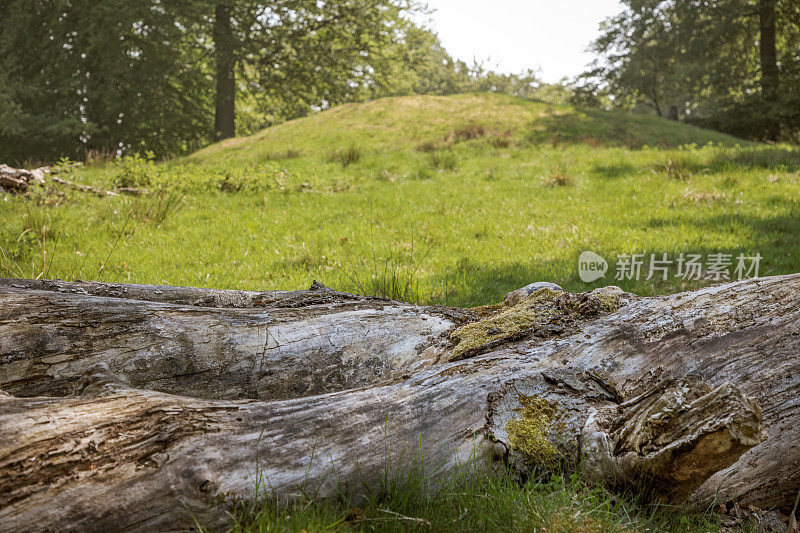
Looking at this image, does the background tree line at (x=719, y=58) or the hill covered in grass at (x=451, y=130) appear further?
the background tree line at (x=719, y=58)

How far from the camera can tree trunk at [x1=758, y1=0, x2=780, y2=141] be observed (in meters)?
21.9

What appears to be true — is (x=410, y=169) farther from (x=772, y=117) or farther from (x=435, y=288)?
(x=772, y=117)

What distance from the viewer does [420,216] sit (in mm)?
9766

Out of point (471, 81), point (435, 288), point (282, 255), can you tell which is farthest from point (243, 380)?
point (471, 81)

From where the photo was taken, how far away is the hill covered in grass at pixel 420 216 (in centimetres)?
678

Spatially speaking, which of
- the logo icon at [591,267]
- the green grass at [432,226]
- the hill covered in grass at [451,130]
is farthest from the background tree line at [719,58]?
the logo icon at [591,267]

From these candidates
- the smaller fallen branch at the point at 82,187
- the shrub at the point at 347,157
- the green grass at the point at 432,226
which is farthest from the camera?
the shrub at the point at 347,157

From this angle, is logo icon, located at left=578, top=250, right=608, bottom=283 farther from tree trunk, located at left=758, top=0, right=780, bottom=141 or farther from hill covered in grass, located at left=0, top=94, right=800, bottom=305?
tree trunk, located at left=758, top=0, right=780, bottom=141

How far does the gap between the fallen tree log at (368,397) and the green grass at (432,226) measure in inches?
7.7

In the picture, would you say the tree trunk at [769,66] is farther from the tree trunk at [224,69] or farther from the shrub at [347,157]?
the tree trunk at [224,69]

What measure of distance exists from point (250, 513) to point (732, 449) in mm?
1809

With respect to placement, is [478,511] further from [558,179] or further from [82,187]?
[82,187]

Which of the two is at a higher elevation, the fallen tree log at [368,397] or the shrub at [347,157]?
the shrub at [347,157]

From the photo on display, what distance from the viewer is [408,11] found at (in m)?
28.5
